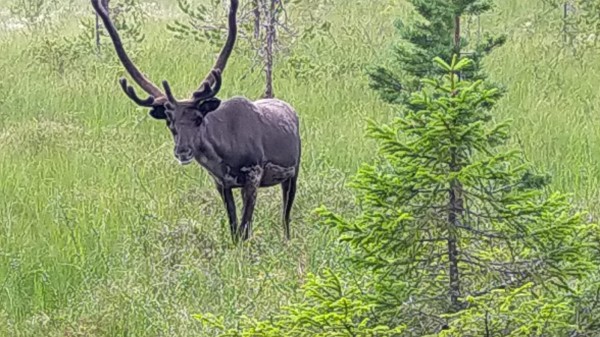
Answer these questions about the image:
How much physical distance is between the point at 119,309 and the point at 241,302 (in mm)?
687

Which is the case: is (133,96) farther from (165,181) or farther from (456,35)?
(456,35)

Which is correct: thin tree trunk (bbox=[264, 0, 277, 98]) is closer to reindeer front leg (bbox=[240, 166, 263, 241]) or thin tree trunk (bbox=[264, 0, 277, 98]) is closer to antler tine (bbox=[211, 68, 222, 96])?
reindeer front leg (bbox=[240, 166, 263, 241])

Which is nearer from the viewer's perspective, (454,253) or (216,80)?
(454,253)

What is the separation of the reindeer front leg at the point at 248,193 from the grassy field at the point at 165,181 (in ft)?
0.34

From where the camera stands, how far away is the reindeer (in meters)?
6.82

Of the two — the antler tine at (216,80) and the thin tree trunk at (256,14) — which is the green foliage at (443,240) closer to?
the antler tine at (216,80)

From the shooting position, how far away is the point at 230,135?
7.26 meters

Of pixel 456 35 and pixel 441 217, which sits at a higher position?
pixel 456 35

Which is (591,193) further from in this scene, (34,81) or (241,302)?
(34,81)

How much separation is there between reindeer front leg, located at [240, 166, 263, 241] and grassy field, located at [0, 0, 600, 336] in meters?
0.10

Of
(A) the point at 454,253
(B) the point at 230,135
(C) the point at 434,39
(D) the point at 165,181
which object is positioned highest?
(C) the point at 434,39

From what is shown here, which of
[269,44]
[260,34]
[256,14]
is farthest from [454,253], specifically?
[260,34]

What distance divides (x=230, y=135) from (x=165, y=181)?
5.30 feet

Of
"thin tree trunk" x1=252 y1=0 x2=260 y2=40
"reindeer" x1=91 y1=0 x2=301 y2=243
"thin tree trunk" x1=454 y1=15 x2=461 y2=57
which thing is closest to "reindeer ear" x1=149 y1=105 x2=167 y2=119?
"reindeer" x1=91 y1=0 x2=301 y2=243
